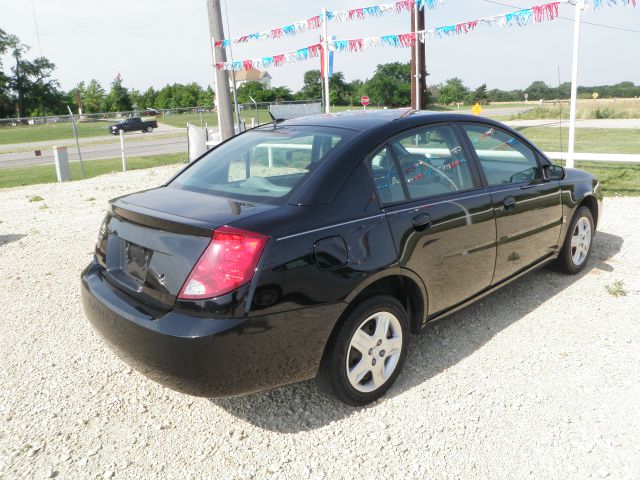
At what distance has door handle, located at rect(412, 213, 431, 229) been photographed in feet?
10.1

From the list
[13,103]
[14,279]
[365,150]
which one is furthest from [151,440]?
[13,103]

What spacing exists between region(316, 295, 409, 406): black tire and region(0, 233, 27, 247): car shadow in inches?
219

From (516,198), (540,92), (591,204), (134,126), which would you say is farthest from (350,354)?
(134,126)

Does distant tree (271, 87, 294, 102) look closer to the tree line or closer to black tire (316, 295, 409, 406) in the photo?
the tree line

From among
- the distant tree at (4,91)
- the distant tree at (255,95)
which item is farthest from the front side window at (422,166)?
the distant tree at (4,91)

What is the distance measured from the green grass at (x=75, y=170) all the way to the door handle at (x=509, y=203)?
13841mm

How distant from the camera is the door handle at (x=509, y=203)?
371 centimetres

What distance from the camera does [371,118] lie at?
3.48 m

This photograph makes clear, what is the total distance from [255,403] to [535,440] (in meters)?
1.51

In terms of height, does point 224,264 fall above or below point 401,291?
above

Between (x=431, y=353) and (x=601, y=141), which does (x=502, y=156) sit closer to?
(x=431, y=353)

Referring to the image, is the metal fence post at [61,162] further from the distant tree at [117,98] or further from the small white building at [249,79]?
the distant tree at [117,98]

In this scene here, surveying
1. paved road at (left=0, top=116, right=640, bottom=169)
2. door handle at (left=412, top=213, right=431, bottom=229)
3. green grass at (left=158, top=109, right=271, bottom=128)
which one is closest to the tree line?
green grass at (left=158, top=109, right=271, bottom=128)

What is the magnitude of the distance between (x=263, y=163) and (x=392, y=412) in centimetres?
177
